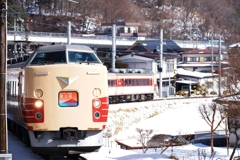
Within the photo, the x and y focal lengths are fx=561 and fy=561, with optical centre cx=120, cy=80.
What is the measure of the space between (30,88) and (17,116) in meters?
1.88

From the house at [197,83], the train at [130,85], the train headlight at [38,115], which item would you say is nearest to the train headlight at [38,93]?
the train headlight at [38,115]

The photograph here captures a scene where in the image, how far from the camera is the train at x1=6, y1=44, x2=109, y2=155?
10.1 m

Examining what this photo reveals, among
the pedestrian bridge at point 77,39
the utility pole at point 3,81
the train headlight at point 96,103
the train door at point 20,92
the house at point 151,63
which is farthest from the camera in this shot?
the house at point 151,63

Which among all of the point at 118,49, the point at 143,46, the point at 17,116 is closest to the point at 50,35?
the point at 143,46

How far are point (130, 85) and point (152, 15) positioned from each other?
70.7m

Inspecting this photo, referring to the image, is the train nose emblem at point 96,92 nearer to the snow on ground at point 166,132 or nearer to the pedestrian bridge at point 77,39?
the snow on ground at point 166,132

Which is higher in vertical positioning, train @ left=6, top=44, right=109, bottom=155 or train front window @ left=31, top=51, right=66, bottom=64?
train front window @ left=31, top=51, right=66, bottom=64

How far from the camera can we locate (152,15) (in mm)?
102375

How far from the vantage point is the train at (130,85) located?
31141 mm

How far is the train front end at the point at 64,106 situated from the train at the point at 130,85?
65.6 ft

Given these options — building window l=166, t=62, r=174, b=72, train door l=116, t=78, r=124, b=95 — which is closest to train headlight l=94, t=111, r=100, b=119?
train door l=116, t=78, r=124, b=95

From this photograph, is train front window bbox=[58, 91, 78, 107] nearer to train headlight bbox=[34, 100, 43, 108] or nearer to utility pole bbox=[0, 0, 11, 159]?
train headlight bbox=[34, 100, 43, 108]

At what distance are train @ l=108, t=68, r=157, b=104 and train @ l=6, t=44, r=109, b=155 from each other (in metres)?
20.0

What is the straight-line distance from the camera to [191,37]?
9169 cm
